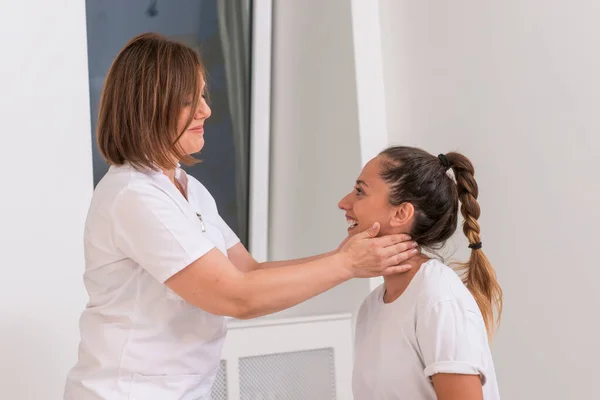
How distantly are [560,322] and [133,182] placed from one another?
128 cm

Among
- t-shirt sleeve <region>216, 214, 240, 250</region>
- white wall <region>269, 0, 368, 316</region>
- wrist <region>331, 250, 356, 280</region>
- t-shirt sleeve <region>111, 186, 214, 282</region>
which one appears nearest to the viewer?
t-shirt sleeve <region>111, 186, 214, 282</region>

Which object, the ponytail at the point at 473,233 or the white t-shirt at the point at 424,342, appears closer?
the white t-shirt at the point at 424,342

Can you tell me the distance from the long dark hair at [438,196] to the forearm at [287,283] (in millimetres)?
239

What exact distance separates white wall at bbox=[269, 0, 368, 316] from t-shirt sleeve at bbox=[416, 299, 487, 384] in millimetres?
1013

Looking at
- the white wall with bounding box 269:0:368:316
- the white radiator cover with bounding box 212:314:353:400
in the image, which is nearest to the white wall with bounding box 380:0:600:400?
the white wall with bounding box 269:0:368:316

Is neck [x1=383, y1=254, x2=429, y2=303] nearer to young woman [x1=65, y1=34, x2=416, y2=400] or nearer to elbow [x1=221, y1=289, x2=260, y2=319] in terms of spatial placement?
young woman [x1=65, y1=34, x2=416, y2=400]

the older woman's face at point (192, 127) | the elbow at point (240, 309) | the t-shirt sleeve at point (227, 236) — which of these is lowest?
the elbow at point (240, 309)

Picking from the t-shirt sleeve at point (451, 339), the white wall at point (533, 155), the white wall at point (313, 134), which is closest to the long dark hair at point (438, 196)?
the t-shirt sleeve at point (451, 339)

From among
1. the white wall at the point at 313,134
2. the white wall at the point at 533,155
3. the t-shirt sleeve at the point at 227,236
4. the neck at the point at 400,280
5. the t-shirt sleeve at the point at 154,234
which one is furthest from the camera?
the white wall at the point at 313,134

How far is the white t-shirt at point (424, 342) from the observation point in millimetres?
1403

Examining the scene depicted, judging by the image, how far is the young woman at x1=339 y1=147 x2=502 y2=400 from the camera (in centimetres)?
141

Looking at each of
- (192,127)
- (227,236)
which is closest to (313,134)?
(227,236)

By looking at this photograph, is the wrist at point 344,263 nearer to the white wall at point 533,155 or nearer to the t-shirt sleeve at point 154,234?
the t-shirt sleeve at point 154,234

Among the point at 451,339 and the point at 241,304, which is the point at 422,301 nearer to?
the point at 451,339
